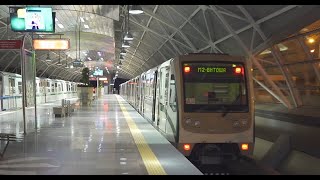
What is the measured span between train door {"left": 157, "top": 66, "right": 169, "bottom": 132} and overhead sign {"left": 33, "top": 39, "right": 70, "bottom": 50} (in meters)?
10.2

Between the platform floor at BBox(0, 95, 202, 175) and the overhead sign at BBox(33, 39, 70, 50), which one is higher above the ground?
the overhead sign at BBox(33, 39, 70, 50)

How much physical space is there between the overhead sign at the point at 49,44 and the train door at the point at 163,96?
10.2m

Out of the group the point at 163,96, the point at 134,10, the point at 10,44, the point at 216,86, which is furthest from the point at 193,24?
the point at 216,86

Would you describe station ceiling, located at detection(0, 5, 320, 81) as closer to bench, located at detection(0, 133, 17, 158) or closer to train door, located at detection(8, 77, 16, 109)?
train door, located at detection(8, 77, 16, 109)

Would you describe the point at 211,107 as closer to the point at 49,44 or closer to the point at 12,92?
the point at 49,44

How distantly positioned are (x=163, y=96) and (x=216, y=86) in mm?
2430

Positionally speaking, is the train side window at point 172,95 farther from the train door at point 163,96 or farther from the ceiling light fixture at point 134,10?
the ceiling light fixture at point 134,10

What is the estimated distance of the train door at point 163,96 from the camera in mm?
12469

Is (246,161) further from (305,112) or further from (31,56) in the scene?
(31,56)

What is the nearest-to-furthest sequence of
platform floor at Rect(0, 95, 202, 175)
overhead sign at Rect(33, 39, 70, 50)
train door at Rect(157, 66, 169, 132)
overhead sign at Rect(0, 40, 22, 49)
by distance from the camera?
1. platform floor at Rect(0, 95, 202, 175)
2. train door at Rect(157, 66, 169, 132)
3. overhead sign at Rect(0, 40, 22, 49)
4. overhead sign at Rect(33, 39, 70, 50)

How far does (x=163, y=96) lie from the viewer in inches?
514

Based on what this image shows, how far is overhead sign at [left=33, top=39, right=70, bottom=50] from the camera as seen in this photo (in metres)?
21.9

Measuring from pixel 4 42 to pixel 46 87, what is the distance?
32.9 meters

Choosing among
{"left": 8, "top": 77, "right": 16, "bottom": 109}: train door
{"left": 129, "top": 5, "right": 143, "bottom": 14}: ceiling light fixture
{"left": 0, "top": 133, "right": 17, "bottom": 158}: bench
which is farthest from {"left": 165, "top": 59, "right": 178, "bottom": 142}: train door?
{"left": 8, "top": 77, "right": 16, "bottom": 109}: train door
